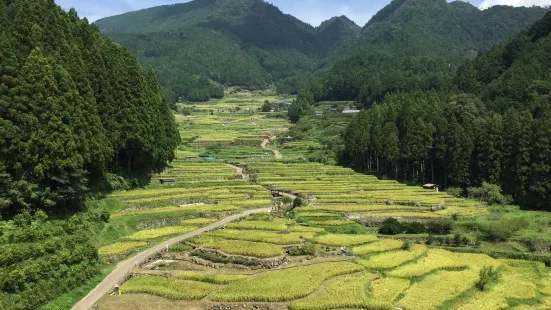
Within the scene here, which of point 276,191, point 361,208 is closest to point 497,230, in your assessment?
point 361,208

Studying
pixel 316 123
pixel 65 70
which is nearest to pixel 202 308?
pixel 65 70

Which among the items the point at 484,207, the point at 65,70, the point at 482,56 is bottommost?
the point at 484,207

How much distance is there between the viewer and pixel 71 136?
109 ft

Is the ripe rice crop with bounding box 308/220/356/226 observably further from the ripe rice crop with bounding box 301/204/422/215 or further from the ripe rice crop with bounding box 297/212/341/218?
the ripe rice crop with bounding box 301/204/422/215

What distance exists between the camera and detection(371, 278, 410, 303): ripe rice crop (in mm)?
24922

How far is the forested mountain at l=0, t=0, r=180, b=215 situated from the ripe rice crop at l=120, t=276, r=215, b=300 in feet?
32.3

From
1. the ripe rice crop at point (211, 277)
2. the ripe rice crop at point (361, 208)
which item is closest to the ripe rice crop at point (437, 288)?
the ripe rice crop at point (211, 277)

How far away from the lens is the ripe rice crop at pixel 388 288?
81.8 ft

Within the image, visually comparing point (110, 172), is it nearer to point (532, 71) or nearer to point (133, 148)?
point (133, 148)

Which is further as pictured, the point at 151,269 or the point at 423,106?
the point at 423,106

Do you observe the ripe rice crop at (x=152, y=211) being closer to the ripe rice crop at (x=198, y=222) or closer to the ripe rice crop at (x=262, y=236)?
the ripe rice crop at (x=198, y=222)

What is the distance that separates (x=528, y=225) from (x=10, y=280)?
1611 inches

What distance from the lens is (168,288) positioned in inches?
1015

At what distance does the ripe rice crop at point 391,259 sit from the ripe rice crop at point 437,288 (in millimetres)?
2561
